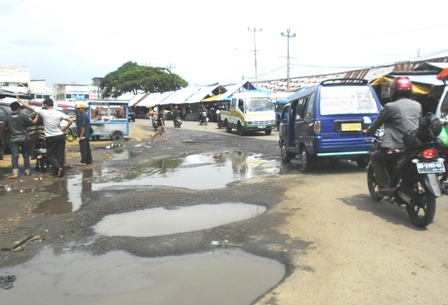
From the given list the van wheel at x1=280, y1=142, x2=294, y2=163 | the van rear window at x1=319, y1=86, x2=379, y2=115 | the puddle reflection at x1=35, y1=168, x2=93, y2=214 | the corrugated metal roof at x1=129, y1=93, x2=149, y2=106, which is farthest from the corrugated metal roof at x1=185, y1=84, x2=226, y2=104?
the van rear window at x1=319, y1=86, x2=379, y2=115

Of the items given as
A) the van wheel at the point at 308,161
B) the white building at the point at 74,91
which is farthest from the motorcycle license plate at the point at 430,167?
the white building at the point at 74,91

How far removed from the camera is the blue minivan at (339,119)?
25.8 ft

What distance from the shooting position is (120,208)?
580cm

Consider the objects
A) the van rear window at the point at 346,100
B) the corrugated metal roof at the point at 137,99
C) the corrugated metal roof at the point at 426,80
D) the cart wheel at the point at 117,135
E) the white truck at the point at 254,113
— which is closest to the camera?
the van rear window at the point at 346,100

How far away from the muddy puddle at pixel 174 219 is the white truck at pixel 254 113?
15.8 m

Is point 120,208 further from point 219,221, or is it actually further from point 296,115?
point 296,115

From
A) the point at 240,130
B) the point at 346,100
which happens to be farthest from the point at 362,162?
the point at 240,130

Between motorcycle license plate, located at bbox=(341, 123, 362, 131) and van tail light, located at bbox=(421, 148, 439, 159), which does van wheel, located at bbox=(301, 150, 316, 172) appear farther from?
van tail light, located at bbox=(421, 148, 439, 159)

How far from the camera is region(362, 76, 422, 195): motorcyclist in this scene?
4875mm

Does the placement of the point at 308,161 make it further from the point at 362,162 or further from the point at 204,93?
the point at 204,93

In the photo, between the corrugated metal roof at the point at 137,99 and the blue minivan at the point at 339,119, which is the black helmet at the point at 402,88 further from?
the corrugated metal roof at the point at 137,99

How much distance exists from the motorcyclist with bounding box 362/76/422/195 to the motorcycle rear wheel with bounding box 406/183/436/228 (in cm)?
42

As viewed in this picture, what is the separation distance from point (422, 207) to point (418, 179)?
33 cm

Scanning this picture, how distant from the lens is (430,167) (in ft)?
14.0
